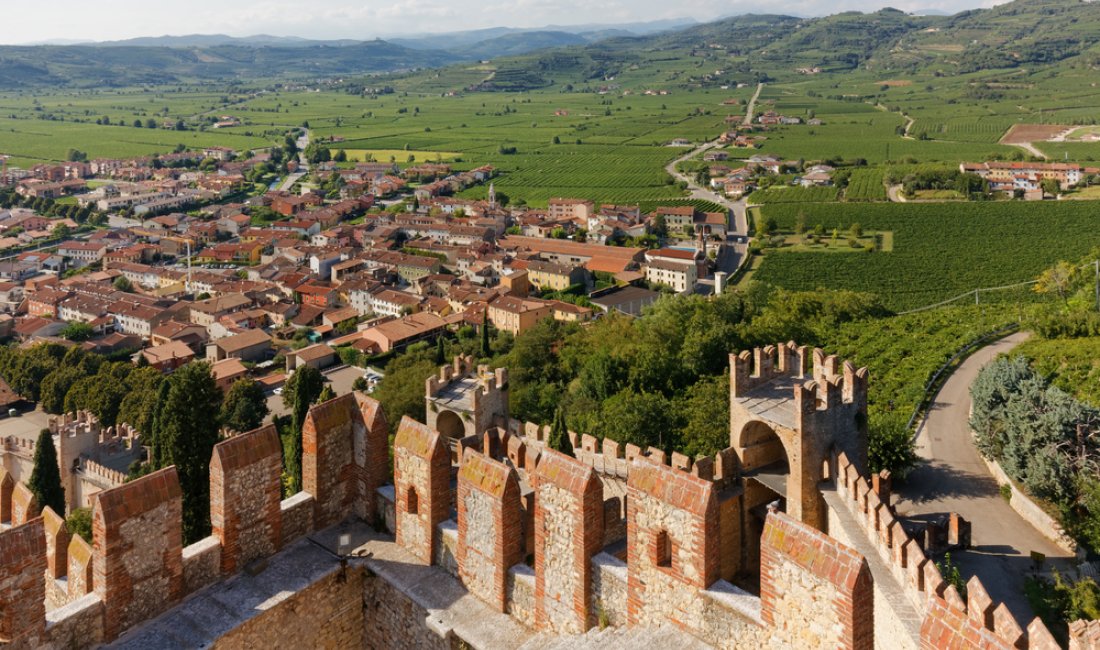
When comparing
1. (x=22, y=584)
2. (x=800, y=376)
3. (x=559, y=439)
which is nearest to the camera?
(x=22, y=584)

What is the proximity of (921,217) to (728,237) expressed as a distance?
2039cm

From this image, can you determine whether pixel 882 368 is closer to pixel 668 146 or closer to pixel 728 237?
pixel 728 237

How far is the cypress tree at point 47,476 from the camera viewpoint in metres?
26.3

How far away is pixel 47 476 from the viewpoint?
A: 26656 mm

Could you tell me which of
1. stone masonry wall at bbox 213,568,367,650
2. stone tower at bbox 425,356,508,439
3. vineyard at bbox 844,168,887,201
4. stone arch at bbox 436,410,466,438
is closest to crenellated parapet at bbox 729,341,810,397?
stone tower at bbox 425,356,508,439

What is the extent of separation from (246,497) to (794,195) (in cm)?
11255

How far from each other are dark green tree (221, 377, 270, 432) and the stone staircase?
39235 mm

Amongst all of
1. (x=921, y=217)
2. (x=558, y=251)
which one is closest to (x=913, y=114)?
(x=921, y=217)

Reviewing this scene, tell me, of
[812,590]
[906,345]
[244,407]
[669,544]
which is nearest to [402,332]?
[244,407]

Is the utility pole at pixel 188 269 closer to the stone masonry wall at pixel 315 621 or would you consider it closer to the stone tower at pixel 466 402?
the stone tower at pixel 466 402

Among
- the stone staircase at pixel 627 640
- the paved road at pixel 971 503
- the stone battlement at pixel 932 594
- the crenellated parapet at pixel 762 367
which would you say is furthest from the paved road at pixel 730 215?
the stone staircase at pixel 627 640

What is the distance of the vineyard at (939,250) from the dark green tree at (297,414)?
42464 mm

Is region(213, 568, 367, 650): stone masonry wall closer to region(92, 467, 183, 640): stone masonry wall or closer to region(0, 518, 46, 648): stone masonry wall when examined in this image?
region(92, 467, 183, 640): stone masonry wall

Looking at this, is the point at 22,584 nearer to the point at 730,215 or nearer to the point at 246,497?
the point at 246,497
